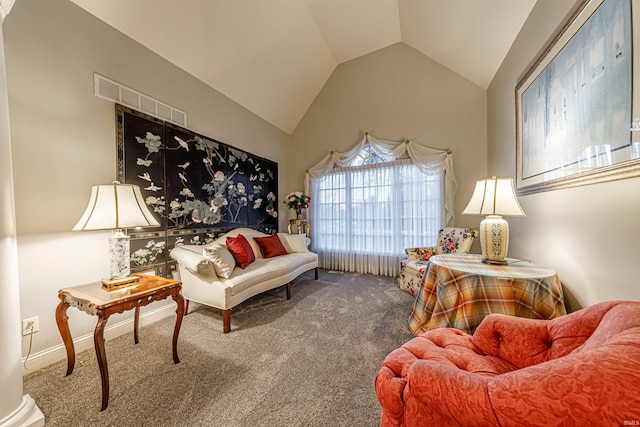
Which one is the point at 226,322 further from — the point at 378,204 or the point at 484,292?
the point at 378,204

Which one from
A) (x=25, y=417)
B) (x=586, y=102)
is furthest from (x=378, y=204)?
(x=25, y=417)

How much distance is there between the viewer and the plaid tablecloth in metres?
1.34

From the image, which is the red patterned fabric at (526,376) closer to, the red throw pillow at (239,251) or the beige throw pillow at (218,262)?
the beige throw pillow at (218,262)

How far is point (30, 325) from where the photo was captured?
1548 mm

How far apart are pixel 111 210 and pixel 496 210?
2.72 metres

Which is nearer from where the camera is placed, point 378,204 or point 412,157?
point 412,157

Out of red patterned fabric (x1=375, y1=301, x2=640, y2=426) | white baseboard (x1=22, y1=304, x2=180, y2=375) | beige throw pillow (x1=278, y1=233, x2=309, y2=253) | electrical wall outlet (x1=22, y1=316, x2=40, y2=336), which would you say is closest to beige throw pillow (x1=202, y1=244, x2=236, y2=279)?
white baseboard (x1=22, y1=304, x2=180, y2=375)

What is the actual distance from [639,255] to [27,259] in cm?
354

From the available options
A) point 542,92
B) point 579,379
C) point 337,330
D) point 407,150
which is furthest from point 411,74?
point 579,379

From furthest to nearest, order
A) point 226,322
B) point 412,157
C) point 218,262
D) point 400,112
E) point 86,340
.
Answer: point 400,112, point 412,157, point 218,262, point 226,322, point 86,340

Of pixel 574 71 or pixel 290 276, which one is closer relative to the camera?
pixel 574 71

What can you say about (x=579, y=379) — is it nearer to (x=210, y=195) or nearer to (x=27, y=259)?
(x=27, y=259)

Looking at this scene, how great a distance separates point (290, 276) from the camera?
2768 millimetres

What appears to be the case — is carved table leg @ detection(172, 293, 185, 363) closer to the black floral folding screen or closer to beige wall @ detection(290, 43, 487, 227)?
the black floral folding screen
